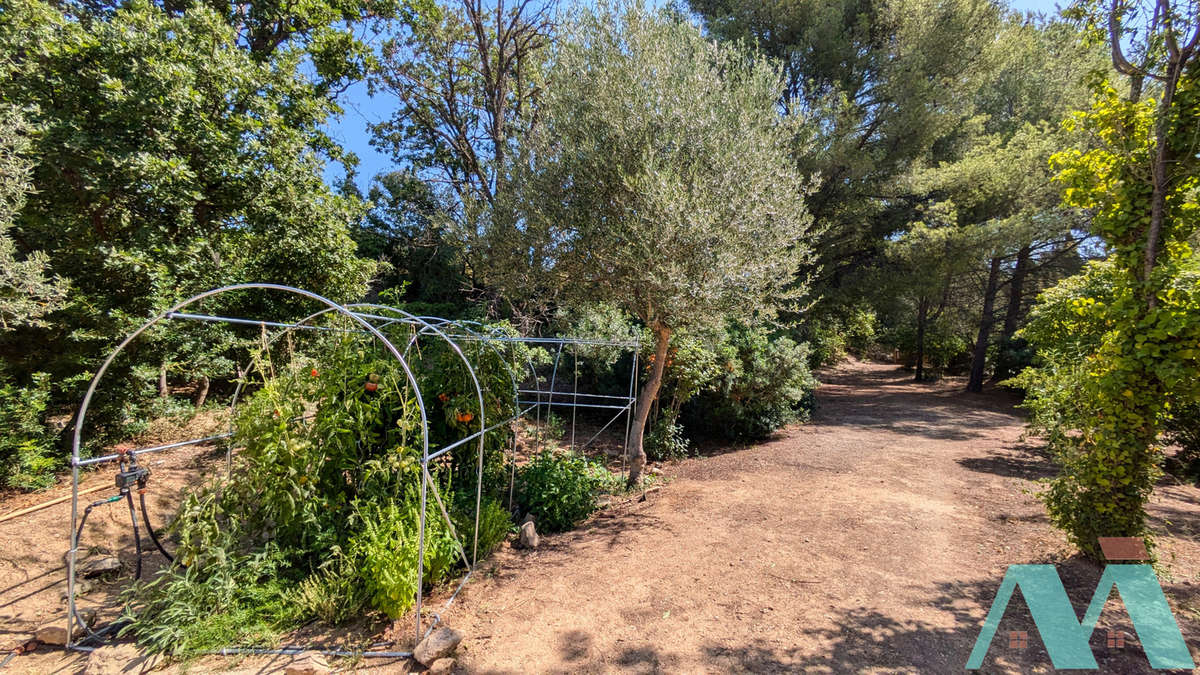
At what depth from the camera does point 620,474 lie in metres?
A: 7.27

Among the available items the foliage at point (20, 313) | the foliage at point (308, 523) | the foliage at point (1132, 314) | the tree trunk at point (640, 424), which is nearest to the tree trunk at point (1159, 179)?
the foliage at point (1132, 314)

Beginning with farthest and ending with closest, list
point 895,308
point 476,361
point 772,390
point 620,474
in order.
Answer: point 895,308 < point 772,390 < point 620,474 < point 476,361

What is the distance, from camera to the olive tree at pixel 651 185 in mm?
5094

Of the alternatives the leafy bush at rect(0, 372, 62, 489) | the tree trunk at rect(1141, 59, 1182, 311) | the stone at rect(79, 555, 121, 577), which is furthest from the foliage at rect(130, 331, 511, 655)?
the tree trunk at rect(1141, 59, 1182, 311)

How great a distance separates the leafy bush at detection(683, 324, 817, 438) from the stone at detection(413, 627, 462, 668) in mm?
6075

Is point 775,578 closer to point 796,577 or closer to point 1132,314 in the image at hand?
point 796,577

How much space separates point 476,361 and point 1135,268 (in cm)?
575

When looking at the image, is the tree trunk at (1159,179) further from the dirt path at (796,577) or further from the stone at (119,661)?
the stone at (119,661)

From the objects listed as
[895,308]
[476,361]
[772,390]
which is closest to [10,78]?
[476,361]

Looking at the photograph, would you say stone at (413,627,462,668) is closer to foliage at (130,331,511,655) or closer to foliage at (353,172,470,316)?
foliage at (130,331,511,655)

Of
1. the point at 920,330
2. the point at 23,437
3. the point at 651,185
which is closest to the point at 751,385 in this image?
the point at 651,185

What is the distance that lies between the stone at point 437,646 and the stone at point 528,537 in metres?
1.70

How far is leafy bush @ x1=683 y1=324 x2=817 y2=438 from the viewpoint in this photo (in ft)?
28.1

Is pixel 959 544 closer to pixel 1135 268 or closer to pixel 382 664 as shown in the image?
pixel 1135 268
